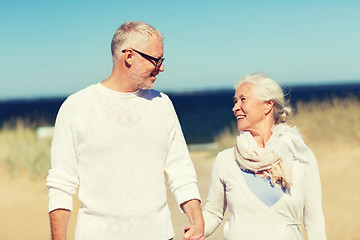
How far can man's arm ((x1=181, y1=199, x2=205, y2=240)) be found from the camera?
3.03 metres

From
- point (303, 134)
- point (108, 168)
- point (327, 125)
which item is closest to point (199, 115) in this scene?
point (327, 125)

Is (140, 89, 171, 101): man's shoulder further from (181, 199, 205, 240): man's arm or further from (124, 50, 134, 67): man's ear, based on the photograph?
(181, 199, 205, 240): man's arm

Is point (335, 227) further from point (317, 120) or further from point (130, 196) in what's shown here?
point (317, 120)

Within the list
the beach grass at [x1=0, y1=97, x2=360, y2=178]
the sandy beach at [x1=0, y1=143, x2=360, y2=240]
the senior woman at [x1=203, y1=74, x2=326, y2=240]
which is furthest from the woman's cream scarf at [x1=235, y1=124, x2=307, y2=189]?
the beach grass at [x1=0, y1=97, x2=360, y2=178]

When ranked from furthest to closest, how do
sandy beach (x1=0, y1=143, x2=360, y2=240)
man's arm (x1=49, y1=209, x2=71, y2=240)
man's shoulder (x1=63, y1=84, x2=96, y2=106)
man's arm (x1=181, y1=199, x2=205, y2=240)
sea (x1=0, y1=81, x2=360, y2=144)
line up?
1. sea (x1=0, y1=81, x2=360, y2=144)
2. sandy beach (x1=0, y1=143, x2=360, y2=240)
3. man's arm (x1=181, y1=199, x2=205, y2=240)
4. man's shoulder (x1=63, y1=84, x2=96, y2=106)
5. man's arm (x1=49, y1=209, x2=71, y2=240)

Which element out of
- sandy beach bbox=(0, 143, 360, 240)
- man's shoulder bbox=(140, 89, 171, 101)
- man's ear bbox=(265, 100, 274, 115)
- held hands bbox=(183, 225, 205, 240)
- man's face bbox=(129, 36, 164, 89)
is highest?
man's face bbox=(129, 36, 164, 89)

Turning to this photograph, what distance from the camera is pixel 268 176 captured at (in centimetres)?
310

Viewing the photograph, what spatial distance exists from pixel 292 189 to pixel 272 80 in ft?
2.28

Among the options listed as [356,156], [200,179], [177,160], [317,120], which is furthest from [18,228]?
[317,120]

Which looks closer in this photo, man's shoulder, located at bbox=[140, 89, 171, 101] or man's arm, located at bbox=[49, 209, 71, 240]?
man's arm, located at bbox=[49, 209, 71, 240]

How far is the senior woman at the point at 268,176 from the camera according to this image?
10.0 ft

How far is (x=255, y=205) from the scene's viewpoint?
3.08 m

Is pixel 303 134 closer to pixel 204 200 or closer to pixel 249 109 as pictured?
pixel 204 200

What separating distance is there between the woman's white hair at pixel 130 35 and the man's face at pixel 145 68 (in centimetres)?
4
